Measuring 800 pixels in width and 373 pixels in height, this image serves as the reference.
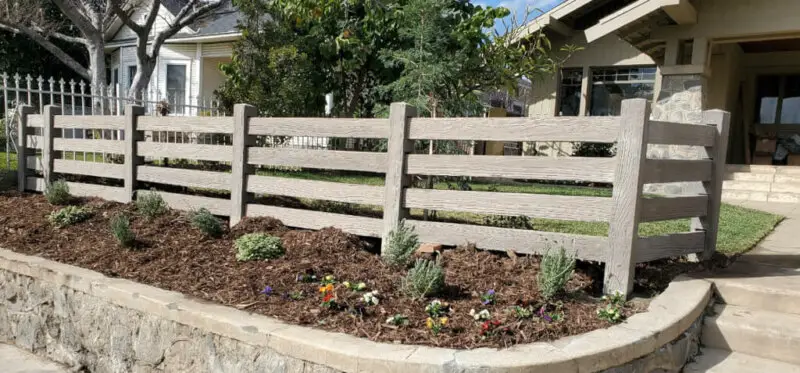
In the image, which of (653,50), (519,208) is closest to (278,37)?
(653,50)

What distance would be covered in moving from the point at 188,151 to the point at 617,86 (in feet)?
35.0

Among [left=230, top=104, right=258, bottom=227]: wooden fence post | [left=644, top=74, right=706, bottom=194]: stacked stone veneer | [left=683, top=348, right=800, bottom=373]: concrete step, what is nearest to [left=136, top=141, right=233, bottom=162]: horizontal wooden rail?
[left=230, top=104, right=258, bottom=227]: wooden fence post

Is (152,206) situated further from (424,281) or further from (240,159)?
(424,281)

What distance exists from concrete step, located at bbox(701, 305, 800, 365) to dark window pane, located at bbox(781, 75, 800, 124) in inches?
454

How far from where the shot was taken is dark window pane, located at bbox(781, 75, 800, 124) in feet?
41.0

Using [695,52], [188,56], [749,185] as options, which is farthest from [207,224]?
[188,56]

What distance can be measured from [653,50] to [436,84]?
6.88 meters

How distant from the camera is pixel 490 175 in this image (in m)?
3.90

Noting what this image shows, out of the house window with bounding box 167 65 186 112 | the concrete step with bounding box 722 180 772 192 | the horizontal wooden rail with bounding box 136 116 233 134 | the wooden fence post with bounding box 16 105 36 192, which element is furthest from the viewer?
the house window with bounding box 167 65 186 112

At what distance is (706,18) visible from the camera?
902cm

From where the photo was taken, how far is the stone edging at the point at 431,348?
2518mm

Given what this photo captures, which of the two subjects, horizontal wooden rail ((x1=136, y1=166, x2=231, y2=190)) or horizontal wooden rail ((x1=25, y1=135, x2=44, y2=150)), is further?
horizontal wooden rail ((x1=25, y1=135, x2=44, y2=150))

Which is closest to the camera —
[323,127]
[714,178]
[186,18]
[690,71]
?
[714,178]

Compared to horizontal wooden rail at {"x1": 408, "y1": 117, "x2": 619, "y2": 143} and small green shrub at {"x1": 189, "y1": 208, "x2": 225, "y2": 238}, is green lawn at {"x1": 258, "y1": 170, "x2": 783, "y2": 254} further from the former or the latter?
horizontal wooden rail at {"x1": 408, "y1": 117, "x2": 619, "y2": 143}
